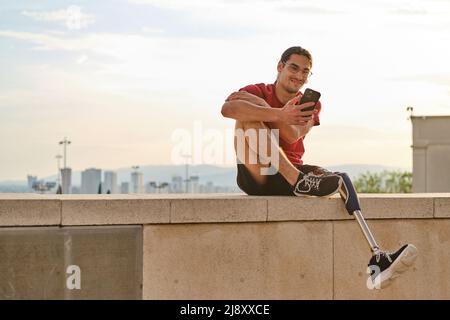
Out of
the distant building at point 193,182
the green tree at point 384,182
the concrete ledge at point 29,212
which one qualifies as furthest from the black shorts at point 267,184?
the distant building at point 193,182

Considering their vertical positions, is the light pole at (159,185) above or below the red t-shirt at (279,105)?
below

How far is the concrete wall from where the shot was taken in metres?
6.87

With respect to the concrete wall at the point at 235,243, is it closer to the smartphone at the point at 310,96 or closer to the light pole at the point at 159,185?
the smartphone at the point at 310,96

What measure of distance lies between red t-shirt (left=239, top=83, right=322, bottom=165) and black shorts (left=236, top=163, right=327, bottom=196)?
0.39 ft

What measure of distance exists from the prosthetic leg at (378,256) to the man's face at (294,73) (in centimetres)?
97

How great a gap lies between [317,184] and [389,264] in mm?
968

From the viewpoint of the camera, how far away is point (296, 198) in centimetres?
774

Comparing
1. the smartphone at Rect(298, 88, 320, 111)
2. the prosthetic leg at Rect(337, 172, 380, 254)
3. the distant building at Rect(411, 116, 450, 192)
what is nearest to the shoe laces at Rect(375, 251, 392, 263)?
the prosthetic leg at Rect(337, 172, 380, 254)

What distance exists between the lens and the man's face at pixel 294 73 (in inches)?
313

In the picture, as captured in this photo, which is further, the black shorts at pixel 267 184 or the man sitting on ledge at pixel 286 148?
the black shorts at pixel 267 184

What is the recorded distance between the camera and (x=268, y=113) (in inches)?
295

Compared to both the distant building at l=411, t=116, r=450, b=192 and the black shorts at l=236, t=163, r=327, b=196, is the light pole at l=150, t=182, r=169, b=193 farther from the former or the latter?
the black shorts at l=236, t=163, r=327, b=196
